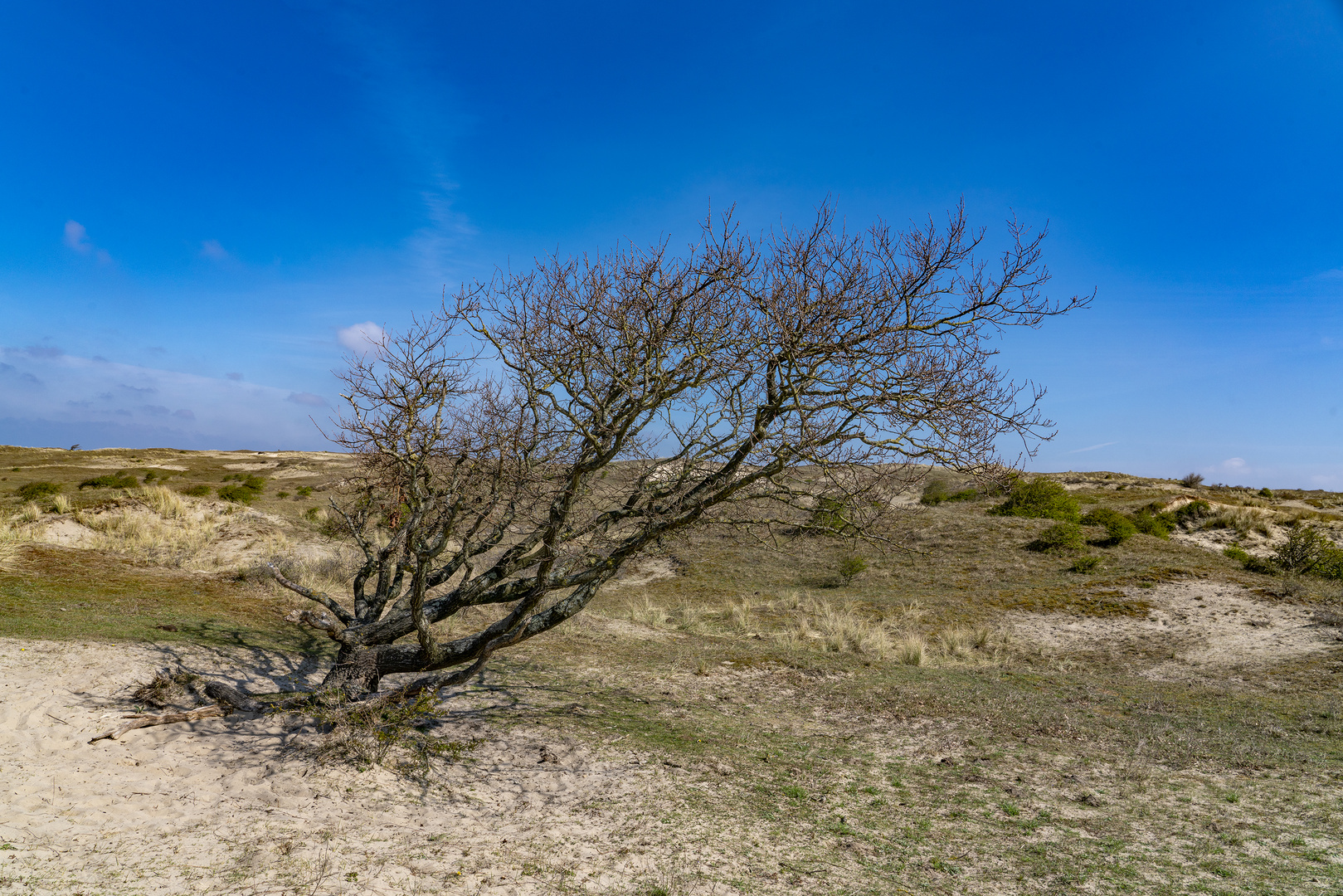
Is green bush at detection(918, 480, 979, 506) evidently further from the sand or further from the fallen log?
the fallen log

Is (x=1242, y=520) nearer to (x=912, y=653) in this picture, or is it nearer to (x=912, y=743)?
(x=912, y=653)

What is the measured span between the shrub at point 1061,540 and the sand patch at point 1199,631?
4.27 m

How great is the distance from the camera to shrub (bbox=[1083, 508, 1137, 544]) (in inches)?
832

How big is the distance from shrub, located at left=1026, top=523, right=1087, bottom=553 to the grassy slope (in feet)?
16.4

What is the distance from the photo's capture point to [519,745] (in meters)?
6.84

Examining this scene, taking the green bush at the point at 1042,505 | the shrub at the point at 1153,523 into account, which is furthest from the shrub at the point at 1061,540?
the shrub at the point at 1153,523

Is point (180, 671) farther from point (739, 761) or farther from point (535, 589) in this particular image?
point (739, 761)

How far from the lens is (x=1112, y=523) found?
22172 mm

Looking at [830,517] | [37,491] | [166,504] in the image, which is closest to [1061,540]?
[830,517]

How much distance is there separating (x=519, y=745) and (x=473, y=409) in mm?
3622

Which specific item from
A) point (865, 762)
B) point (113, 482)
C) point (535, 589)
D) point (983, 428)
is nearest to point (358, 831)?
point (535, 589)

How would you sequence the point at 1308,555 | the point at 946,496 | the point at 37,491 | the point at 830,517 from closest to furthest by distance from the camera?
the point at 830,517, the point at 1308,555, the point at 37,491, the point at 946,496

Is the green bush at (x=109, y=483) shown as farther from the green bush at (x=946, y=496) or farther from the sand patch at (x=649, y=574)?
the green bush at (x=946, y=496)

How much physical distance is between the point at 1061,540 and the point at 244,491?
29994mm
